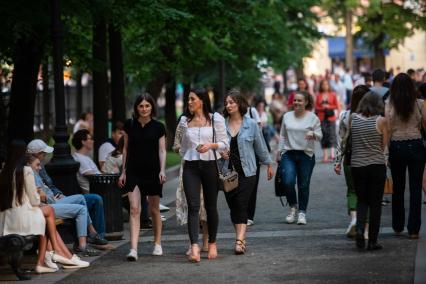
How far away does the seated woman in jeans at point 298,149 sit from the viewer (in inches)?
580

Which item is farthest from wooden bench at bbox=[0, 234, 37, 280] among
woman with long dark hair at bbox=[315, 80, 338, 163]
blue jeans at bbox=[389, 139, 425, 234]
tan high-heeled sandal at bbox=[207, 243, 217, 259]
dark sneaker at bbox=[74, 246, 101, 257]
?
woman with long dark hair at bbox=[315, 80, 338, 163]

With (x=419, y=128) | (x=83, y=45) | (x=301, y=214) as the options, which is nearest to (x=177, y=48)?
(x=83, y=45)

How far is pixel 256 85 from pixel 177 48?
28.8 ft

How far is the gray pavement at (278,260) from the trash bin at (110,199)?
0.36m

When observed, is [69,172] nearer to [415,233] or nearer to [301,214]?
[301,214]

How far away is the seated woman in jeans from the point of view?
14727 millimetres

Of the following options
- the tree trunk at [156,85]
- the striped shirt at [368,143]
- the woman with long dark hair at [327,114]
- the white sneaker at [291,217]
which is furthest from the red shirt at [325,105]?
the striped shirt at [368,143]

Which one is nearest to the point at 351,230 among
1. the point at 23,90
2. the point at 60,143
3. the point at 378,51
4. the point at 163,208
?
the point at 60,143

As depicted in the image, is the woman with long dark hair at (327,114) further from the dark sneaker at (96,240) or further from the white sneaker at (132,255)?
the white sneaker at (132,255)

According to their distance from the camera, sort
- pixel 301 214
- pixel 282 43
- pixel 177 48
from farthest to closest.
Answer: pixel 282 43
pixel 177 48
pixel 301 214

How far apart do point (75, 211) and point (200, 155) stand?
1.44m

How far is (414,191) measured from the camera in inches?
492

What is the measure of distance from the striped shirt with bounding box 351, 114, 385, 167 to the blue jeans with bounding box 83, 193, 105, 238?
288cm

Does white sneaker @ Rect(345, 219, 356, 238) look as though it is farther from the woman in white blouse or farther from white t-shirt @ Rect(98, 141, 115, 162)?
white t-shirt @ Rect(98, 141, 115, 162)
